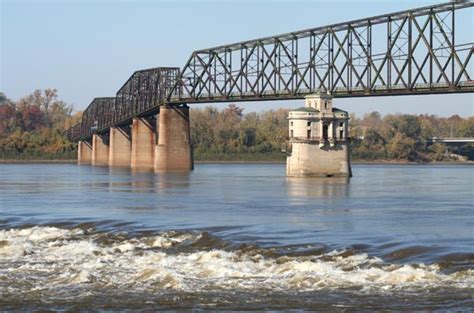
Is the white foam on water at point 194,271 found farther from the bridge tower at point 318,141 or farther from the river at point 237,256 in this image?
the bridge tower at point 318,141

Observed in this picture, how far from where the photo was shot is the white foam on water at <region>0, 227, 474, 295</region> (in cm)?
3366

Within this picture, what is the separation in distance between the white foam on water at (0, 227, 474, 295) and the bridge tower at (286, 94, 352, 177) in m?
85.2

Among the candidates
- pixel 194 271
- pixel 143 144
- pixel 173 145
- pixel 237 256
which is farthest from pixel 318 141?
pixel 194 271

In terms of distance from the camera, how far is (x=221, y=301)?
1212 inches

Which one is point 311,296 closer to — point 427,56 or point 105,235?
point 105,235

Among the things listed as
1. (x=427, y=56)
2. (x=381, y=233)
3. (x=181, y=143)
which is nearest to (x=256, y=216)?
(x=381, y=233)

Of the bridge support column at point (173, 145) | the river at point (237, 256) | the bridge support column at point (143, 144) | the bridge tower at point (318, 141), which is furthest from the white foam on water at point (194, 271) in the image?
the bridge support column at point (143, 144)

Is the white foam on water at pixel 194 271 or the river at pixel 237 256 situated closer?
the river at pixel 237 256

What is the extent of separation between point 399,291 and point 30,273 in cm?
1310

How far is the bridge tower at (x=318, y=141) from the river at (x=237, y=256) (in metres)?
53.0

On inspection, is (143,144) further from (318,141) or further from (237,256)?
(237,256)

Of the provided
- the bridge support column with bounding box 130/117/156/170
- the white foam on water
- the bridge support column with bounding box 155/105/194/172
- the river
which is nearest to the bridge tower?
the bridge support column with bounding box 155/105/194/172

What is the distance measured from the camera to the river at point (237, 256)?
31266 millimetres

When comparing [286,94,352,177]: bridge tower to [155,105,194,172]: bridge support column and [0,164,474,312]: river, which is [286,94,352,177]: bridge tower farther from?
[0,164,474,312]: river
